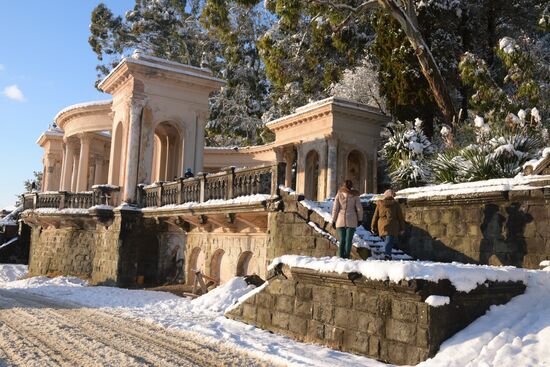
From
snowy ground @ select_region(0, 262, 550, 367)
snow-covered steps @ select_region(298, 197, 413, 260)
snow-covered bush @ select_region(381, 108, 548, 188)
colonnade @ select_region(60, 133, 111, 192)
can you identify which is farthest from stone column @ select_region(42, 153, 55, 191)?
snow-covered steps @ select_region(298, 197, 413, 260)

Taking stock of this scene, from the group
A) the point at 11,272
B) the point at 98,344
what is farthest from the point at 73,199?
the point at 98,344

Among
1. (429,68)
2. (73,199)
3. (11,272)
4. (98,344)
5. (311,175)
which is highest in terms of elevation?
(429,68)

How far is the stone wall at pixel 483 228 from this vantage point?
8.81 m

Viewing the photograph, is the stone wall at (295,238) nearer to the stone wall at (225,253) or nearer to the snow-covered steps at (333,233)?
the snow-covered steps at (333,233)

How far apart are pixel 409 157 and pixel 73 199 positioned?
1395cm

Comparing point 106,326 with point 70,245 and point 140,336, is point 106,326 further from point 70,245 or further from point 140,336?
point 70,245

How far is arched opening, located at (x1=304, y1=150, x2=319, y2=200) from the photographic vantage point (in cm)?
2216

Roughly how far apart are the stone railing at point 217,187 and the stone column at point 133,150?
342mm

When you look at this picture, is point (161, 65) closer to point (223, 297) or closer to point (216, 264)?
point (216, 264)

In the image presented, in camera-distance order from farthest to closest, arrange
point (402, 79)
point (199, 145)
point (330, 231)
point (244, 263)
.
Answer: point (199, 145), point (402, 79), point (244, 263), point (330, 231)

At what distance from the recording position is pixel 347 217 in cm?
926

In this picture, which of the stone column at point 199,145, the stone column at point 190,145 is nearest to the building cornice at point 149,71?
the stone column at point 199,145

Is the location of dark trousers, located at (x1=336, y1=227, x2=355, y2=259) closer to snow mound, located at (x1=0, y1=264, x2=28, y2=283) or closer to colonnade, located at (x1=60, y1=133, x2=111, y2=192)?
colonnade, located at (x1=60, y1=133, x2=111, y2=192)

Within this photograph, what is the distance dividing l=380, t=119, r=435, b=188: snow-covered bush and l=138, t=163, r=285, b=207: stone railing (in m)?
3.15
